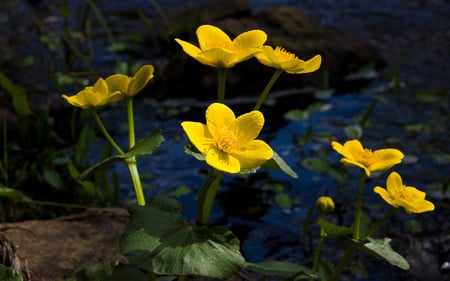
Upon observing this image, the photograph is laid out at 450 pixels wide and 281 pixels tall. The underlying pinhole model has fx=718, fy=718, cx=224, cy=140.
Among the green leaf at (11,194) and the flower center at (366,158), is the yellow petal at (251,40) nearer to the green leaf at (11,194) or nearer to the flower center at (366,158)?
the flower center at (366,158)

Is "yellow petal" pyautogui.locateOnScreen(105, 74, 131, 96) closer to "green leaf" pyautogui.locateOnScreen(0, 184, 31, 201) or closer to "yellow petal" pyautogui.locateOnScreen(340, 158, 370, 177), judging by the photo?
"yellow petal" pyautogui.locateOnScreen(340, 158, 370, 177)

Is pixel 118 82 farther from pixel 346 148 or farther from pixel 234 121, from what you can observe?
pixel 346 148

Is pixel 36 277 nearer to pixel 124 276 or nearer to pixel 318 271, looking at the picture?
pixel 124 276

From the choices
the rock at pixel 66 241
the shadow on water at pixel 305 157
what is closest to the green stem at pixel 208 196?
the rock at pixel 66 241

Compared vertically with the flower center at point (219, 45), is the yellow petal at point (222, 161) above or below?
below

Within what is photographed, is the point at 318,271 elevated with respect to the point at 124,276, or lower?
lower

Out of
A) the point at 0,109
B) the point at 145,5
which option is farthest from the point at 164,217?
the point at 145,5
